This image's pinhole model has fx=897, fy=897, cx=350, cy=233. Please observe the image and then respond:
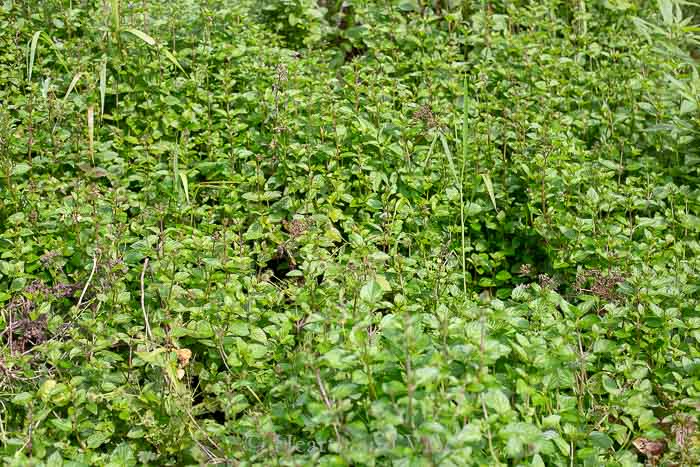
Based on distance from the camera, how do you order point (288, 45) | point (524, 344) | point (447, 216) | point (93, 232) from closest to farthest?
1. point (524, 344)
2. point (93, 232)
3. point (447, 216)
4. point (288, 45)

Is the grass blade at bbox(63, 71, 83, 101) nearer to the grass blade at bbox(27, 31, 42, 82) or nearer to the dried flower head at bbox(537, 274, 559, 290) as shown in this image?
the grass blade at bbox(27, 31, 42, 82)

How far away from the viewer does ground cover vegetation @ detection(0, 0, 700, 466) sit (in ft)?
8.76

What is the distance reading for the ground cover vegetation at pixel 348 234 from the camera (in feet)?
8.76

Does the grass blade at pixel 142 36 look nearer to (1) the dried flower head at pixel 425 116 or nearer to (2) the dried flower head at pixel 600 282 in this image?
(1) the dried flower head at pixel 425 116

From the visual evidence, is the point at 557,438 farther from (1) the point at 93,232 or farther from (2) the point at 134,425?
(1) the point at 93,232

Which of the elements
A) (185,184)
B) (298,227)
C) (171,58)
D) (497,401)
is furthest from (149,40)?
(497,401)

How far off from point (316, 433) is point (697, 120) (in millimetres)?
2509

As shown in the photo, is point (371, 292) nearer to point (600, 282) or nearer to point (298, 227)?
point (298, 227)

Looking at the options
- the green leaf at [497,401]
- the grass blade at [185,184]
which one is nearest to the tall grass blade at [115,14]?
the grass blade at [185,184]

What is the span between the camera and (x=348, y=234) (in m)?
3.67

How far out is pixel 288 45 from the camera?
4.98 m

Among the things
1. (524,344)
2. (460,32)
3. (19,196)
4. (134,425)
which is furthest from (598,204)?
(19,196)

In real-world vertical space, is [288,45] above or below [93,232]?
above

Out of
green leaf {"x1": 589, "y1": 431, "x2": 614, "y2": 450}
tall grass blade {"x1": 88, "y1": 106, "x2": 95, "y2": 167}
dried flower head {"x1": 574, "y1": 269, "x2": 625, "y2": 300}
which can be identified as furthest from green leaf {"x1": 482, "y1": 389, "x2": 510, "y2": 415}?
tall grass blade {"x1": 88, "y1": 106, "x2": 95, "y2": 167}
